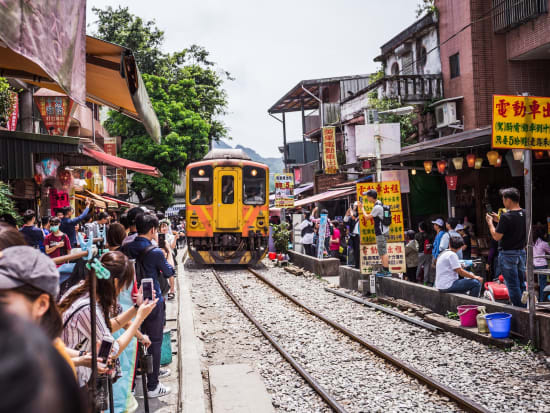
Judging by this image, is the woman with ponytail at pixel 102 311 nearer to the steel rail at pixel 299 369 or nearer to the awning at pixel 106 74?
the awning at pixel 106 74

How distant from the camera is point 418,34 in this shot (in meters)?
18.6

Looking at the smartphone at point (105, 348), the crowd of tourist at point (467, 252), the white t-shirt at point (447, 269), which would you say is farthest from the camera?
the white t-shirt at point (447, 269)

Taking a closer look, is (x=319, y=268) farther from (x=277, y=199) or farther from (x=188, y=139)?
(x=188, y=139)

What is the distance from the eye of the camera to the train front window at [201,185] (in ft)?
50.1

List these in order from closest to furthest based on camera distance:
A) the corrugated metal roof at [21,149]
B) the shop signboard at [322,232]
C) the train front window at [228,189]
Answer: the corrugated metal roof at [21,149]
the shop signboard at [322,232]
the train front window at [228,189]

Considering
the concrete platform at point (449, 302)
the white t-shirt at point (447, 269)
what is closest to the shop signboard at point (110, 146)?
the concrete platform at point (449, 302)

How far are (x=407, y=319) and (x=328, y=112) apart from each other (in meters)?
17.9

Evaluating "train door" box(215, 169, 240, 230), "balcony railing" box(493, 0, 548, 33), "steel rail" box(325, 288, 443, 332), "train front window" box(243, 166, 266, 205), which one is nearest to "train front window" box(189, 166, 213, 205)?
"train door" box(215, 169, 240, 230)

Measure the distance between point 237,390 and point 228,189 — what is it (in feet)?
34.0

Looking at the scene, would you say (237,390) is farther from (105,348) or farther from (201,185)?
(201,185)

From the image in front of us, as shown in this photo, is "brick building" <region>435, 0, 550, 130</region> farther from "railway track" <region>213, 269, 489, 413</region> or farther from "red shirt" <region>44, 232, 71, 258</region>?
"red shirt" <region>44, 232, 71, 258</region>

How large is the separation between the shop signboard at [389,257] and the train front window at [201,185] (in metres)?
6.44

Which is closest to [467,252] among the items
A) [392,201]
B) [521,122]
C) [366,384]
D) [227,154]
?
[392,201]

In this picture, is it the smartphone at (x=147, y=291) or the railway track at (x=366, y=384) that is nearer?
the smartphone at (x=147, y=291)
